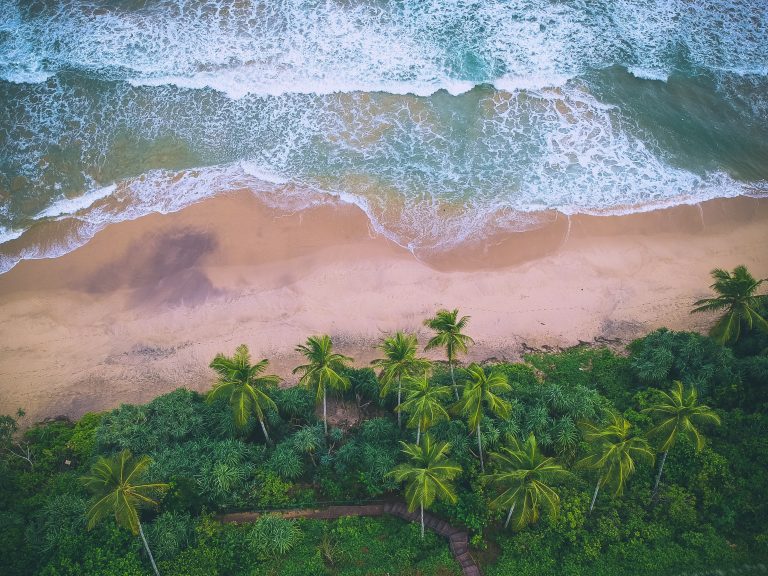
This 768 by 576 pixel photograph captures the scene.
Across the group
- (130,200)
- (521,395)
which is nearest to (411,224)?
(521,395)

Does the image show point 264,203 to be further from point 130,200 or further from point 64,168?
point 64,168

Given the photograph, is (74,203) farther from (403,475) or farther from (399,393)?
(403,475)

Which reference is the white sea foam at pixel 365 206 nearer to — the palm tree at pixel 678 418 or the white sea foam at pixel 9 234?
the white sea foam at pixel 9 234

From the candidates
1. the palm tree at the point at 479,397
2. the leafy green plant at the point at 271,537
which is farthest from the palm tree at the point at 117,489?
the palm tree at the point at 479,397

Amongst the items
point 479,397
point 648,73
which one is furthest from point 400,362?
point 648,73

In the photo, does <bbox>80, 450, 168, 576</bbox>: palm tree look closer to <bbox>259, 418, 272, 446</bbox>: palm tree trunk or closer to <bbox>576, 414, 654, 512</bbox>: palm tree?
<bbox>259, 418, 272, 446</bbox>: palm tree trunk

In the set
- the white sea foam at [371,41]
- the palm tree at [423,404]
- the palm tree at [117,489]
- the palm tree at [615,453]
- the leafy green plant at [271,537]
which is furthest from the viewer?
the white sea foam at [371,41]
